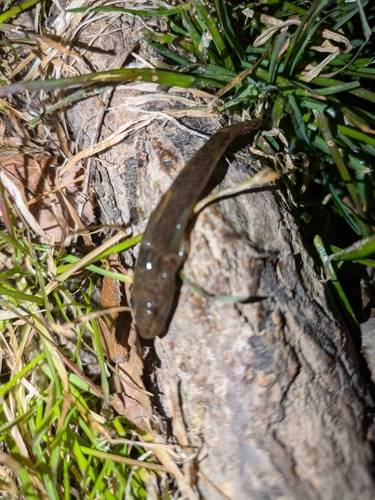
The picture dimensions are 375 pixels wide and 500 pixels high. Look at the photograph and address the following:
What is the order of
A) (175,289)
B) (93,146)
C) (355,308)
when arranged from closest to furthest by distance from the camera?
1. (175,289)
2. (93,146)
3. (355,308)

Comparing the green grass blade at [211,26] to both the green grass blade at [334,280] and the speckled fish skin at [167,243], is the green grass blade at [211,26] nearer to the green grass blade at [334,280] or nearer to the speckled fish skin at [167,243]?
the speckled fish skin at [167,243]

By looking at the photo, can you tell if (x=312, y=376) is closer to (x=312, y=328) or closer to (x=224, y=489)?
(x=312, y=328)

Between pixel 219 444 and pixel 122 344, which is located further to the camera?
pixel 122 344

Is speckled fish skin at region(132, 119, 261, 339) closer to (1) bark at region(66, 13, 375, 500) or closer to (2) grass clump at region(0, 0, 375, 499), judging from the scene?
(1) bark at region(66, 13, 375, 500)

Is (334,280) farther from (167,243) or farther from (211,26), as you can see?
(211,26)

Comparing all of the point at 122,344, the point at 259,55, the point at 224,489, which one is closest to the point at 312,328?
the point at 224,489

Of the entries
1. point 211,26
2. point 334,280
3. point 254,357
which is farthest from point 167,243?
point 211,26
